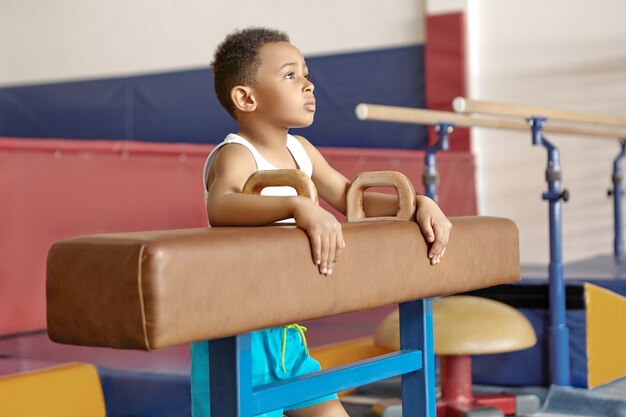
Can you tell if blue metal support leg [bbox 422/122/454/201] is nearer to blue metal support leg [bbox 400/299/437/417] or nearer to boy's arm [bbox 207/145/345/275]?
blue metal support leg [bbox 400/299/437/417]

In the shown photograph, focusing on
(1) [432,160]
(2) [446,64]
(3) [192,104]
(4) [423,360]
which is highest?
(2) [446,64]

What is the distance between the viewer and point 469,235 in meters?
1.86

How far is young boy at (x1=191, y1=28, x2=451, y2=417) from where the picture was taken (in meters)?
1.75

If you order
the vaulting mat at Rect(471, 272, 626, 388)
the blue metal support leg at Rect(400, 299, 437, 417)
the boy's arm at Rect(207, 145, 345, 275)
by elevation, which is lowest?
the vaulting mat at Rect(471, 272, 626, 388)

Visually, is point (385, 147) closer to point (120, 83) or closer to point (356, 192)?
point (120, 83)

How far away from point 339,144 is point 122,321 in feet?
19.5

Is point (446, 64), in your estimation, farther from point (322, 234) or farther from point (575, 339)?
point (322, 234)

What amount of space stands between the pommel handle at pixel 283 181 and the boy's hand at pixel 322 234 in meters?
0.08

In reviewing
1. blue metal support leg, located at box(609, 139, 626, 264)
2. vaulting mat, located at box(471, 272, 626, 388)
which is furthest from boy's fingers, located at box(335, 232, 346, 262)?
blue metal support leg, located at box(609, 139, 626, 264)

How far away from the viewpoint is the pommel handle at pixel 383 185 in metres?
1.79

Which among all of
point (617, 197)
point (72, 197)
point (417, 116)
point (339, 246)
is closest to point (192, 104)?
point (617, 197)

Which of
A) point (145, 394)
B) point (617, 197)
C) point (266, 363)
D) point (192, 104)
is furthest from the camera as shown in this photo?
point (192, 104)

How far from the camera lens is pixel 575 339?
3555 mm

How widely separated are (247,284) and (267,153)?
22.3 inches
